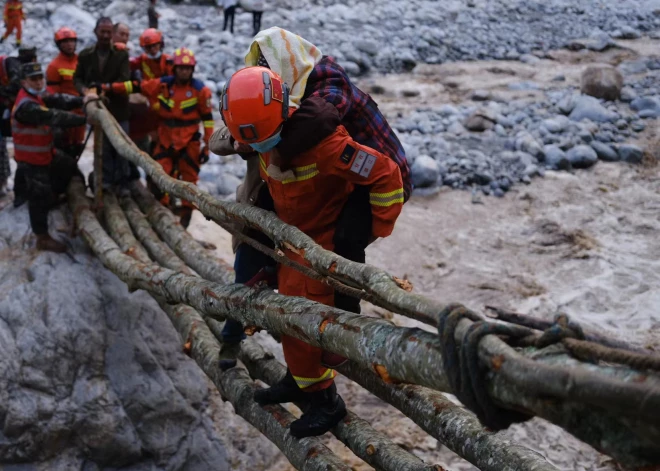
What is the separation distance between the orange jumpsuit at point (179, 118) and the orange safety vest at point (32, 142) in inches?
34.8

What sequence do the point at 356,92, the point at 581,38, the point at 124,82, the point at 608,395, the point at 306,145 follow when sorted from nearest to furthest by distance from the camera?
the point at 608,395 → the point at 306,145 → the point at 356,92 → the point at 124,82 → the point at 581,38

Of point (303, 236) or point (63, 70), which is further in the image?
point (63, 70)

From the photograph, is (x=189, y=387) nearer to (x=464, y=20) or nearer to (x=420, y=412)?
(x=420, y=412)

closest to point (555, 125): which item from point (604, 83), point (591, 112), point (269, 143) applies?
point (591, 112)

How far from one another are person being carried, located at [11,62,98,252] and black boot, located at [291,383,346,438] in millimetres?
2622

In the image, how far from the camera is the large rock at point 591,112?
36.3 ft

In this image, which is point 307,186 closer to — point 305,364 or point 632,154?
point 305,364

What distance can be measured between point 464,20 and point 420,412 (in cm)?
1655

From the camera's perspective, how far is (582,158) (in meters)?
9.70

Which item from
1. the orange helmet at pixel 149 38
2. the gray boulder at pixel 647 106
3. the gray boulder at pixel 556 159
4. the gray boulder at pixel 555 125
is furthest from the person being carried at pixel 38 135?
the gray boulder at pixel 647 106

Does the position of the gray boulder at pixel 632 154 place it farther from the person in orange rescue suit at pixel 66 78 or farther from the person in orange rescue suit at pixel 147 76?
the person in orange rescue suit at pixel 66 78

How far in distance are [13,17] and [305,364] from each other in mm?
12013

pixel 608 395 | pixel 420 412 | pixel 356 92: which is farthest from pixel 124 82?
pixel 608 395

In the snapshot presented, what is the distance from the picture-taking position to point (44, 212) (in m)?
5.21
